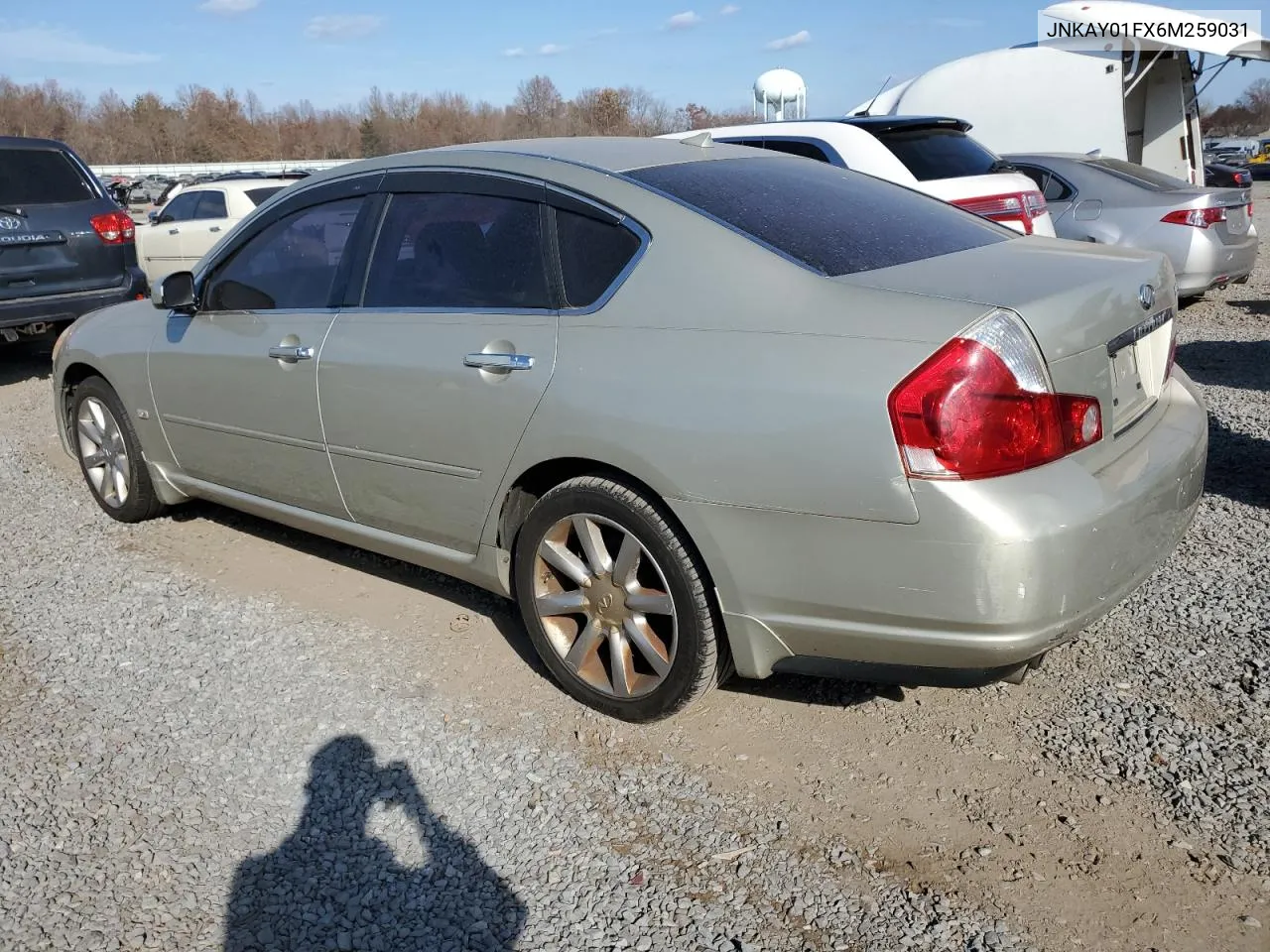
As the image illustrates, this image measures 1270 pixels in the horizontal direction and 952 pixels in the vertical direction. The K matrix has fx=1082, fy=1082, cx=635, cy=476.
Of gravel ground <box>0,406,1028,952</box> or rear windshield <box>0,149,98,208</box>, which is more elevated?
rear windshield <box>0,149,98,208</box>

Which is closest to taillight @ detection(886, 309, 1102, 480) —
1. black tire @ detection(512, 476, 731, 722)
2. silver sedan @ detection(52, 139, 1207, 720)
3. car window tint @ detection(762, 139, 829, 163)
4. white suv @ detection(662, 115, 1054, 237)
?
silver sedan @ detection(52, 139, 1207, 720)

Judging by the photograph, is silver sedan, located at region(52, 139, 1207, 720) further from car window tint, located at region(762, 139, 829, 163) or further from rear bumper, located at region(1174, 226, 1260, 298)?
rear bumper, located at region(1174, 226, 1260, 298)

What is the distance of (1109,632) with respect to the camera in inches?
145

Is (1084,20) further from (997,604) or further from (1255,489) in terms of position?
(997,604)

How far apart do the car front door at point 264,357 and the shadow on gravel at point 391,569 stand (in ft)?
1.76

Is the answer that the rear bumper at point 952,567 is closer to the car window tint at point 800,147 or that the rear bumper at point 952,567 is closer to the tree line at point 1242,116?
the car window tint at point 800,147

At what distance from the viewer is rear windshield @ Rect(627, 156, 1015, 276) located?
3039 millimetres

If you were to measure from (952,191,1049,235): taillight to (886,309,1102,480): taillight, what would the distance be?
5.04 m

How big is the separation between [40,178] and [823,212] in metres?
8.03

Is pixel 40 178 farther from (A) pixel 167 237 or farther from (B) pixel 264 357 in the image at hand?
(B) pixel 264 357

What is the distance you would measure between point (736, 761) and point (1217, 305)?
9.92 m

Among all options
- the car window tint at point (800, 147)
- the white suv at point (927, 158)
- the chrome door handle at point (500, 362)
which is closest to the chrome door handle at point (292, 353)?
the chrome door handle at point (500, 362)

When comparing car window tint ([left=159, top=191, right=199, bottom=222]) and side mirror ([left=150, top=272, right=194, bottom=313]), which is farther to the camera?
car window tint ([left=159, top=191, right=199, bottom=222])

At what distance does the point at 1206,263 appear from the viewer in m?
9.59
